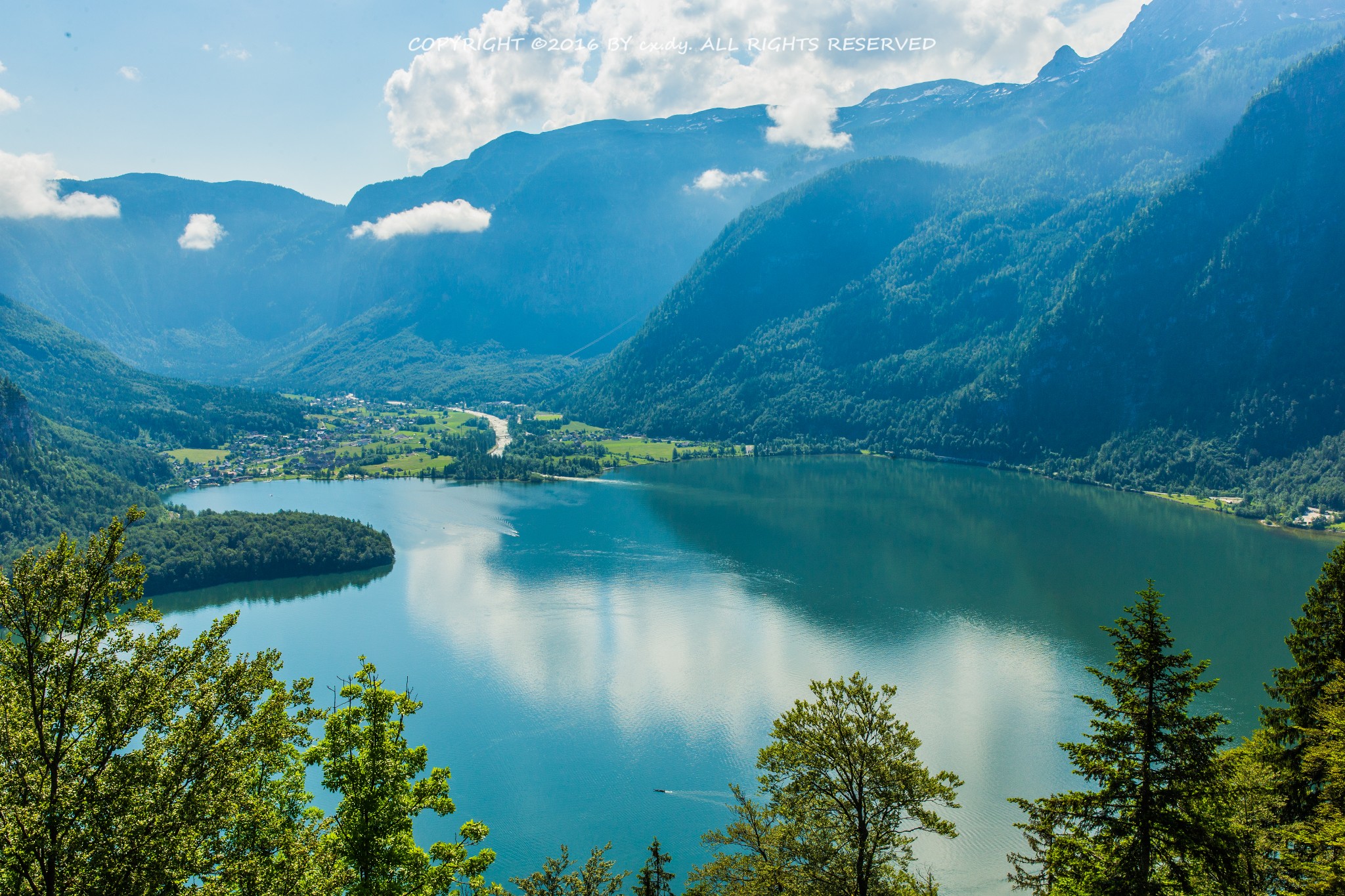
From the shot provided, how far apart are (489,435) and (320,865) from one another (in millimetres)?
136977

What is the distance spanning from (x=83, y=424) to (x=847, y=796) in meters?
153

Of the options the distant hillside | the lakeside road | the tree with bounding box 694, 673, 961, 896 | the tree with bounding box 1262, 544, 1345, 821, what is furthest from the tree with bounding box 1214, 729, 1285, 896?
the distant hillside

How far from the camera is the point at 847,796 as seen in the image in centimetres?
1497

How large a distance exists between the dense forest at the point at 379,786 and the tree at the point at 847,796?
0.15 feet

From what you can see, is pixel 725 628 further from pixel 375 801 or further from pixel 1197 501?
pixel 1197 501

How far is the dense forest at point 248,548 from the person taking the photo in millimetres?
65000

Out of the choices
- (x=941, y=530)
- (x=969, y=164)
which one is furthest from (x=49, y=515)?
(x=969, y=164)

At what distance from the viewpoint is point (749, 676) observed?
45688 mm

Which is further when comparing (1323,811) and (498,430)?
(498,430)

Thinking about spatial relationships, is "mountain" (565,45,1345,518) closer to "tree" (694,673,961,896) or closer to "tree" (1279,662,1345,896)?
"tree" (1279,662,1345,896)

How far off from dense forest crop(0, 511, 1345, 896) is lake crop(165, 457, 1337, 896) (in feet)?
52.1

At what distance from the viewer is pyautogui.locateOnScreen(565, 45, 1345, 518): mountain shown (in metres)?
106

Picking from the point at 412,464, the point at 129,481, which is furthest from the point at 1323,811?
the point at 412,464

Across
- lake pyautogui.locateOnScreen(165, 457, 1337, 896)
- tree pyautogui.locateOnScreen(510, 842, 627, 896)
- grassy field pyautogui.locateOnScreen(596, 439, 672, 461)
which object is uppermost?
grassy field pyautogui.locateOnScreen(596, 439, 672, 461)
